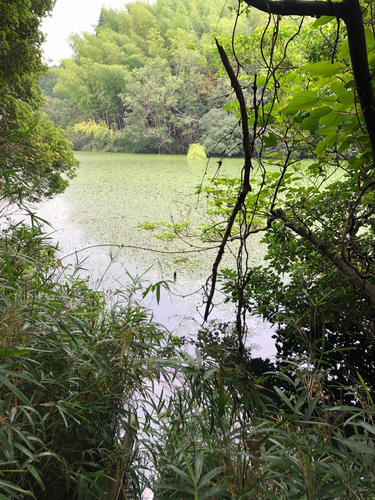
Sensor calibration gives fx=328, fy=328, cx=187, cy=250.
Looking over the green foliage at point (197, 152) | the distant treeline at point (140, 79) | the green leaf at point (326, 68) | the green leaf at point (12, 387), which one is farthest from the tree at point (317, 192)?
the distant treeline at point (140, 79)

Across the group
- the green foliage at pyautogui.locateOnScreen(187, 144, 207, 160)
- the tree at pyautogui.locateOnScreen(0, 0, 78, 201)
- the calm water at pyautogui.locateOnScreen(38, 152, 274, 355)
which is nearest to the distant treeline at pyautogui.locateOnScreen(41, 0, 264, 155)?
the green foliage at pyautogui.locateOnScreen(187, 144, 207, 160)

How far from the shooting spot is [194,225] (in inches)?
177

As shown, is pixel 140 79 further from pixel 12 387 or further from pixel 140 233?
pixel 12 387

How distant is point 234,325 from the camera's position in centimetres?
243

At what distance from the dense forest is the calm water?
0.20 meters

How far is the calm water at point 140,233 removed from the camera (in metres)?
2.76

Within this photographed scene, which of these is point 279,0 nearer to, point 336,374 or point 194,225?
point 336,374

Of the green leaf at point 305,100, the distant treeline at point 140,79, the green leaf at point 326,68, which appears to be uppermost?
the distant treeline at point 140,79

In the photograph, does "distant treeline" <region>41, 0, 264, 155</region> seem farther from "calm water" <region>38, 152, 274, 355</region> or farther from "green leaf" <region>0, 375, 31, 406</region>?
"green leaf" <region>0, 375, 31, 406</region>

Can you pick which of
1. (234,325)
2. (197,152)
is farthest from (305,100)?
(197,152)

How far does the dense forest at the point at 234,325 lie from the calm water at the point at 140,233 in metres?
0.20

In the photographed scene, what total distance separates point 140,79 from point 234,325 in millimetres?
11665

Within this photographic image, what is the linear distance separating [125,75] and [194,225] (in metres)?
10.0

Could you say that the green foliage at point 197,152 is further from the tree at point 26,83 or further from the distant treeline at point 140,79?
the tree at point 26,83
